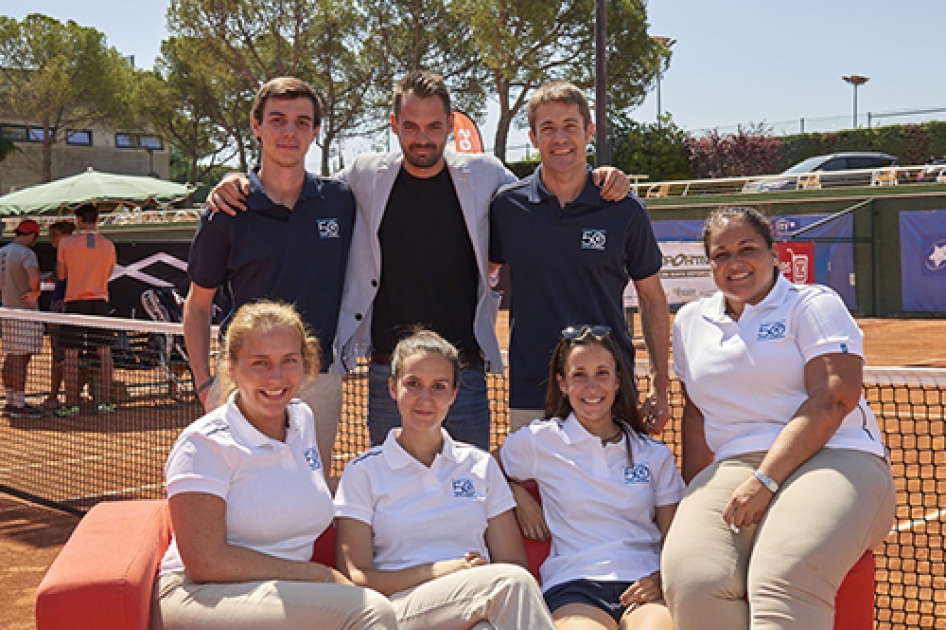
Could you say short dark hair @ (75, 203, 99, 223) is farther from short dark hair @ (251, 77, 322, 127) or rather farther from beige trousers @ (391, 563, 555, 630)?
beige trousers @ (391, 563, 555, 630)

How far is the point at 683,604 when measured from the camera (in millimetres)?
3129

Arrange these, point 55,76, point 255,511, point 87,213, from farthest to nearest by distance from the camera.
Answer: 1. point 55,76
2. point 87,213
3. point 255,511

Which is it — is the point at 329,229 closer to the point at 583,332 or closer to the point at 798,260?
the point at 583,332

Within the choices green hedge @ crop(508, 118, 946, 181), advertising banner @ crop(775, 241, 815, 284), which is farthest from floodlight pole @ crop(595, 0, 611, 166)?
green hedge @ crop(508, 118, 946, 181)

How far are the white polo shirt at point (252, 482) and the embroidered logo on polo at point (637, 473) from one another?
1065mm

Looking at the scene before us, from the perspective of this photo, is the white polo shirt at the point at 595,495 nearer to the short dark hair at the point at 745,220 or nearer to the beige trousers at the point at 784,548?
the beige trousers at the point at 784,548

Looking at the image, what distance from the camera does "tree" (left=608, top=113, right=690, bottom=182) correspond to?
38.9 meters

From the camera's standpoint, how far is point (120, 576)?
9.93ft

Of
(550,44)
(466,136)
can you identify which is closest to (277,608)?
→ (466,136)

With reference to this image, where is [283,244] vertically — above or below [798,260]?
below

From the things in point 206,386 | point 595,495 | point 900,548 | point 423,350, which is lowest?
point 900,548

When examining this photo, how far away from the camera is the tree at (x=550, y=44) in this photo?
36.4 m

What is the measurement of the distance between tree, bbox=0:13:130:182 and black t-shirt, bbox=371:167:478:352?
4709 centimetres

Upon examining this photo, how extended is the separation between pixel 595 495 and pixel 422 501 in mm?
632
